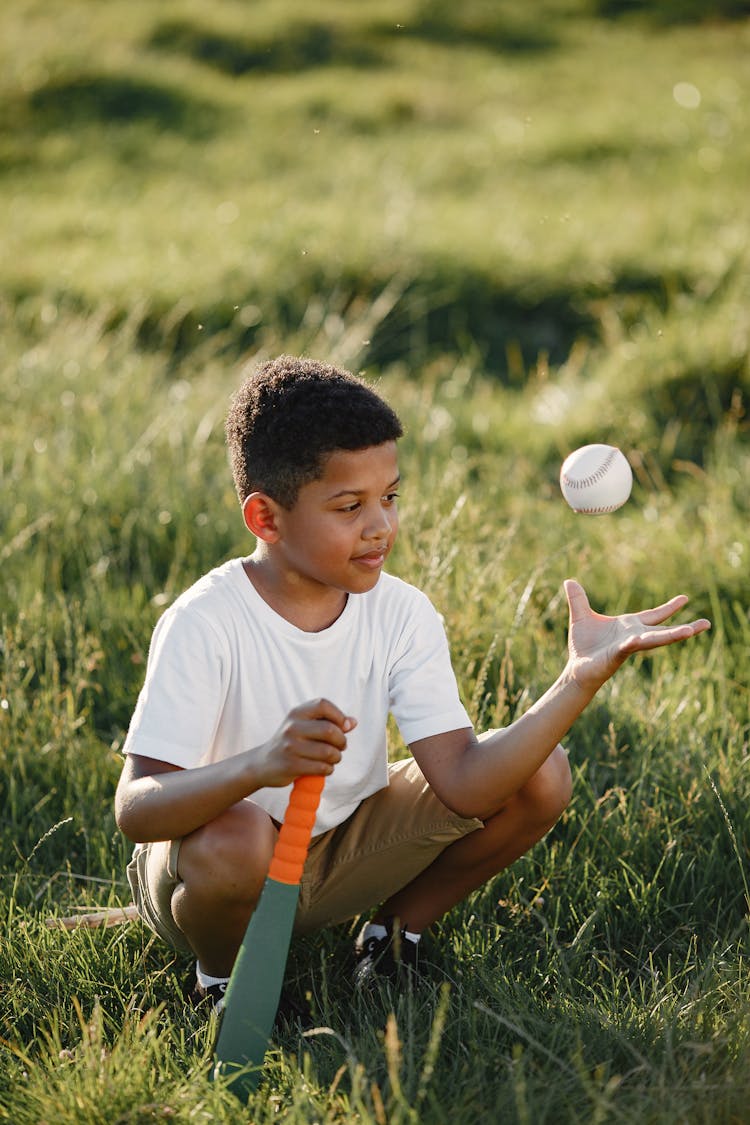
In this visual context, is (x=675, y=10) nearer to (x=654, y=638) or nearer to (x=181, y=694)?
(x=654, y=638)

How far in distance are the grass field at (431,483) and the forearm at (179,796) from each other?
0.35 metres

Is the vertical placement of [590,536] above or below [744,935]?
above

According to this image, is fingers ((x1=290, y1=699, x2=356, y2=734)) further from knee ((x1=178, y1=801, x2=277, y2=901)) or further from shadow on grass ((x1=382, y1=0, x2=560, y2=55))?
shadow on grass ((x1=382, y1=0, x2=560, y2=55))

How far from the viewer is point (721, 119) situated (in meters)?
9.70

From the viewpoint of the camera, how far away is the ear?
242cm

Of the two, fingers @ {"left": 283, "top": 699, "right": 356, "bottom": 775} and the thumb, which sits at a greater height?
the thumb

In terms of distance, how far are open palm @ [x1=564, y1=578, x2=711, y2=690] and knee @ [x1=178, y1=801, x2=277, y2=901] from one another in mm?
645

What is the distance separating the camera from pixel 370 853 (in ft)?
8.62

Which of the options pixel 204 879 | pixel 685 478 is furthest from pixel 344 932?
pixel 685 478

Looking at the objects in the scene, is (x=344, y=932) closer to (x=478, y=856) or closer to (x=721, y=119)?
(x=478, y=856)

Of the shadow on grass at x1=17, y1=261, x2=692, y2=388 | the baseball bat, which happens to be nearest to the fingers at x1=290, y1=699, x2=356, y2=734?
the baseball bat

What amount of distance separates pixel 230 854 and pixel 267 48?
11.1 m

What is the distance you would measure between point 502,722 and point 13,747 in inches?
49.6

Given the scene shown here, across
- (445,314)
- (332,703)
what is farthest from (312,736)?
(445,314)
